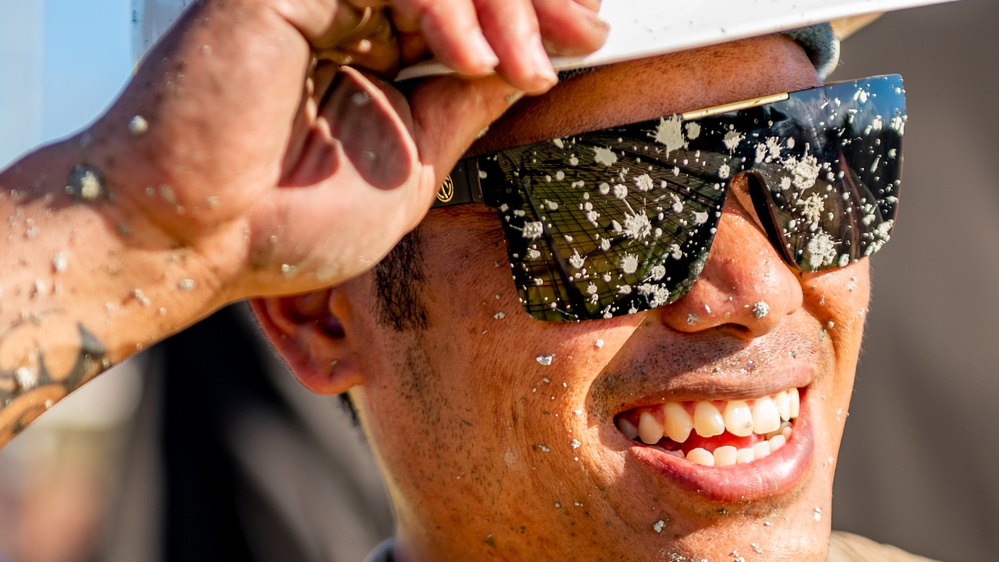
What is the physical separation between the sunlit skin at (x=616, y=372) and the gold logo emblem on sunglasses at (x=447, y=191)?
0.06 meters

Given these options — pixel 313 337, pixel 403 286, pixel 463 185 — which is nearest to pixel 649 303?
pixel 463 185

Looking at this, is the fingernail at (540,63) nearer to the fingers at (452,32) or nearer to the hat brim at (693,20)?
the fingers at (452,32)

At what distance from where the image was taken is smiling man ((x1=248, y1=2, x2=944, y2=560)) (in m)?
1.65

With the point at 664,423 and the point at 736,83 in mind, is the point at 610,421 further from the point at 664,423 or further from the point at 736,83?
the point at 736,83

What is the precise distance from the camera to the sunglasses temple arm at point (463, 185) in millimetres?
1684

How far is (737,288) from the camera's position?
5.54 feet

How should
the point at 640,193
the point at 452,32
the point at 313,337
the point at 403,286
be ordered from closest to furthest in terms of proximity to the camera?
the point at 452,32 → the point at 640,193 → the point at 403,286 → the point at 313,337

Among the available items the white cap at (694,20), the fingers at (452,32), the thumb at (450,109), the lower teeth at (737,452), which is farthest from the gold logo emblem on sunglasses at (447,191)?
the lower teeth at (737,452)

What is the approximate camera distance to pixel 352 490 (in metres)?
4.16

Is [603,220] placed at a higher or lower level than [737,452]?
higher

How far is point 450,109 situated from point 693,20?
42cm

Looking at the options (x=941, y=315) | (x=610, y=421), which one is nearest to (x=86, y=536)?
(x=610, y=421)

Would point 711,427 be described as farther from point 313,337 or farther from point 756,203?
point 313,337

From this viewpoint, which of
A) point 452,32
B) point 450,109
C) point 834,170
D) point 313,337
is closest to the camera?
point 452,32
